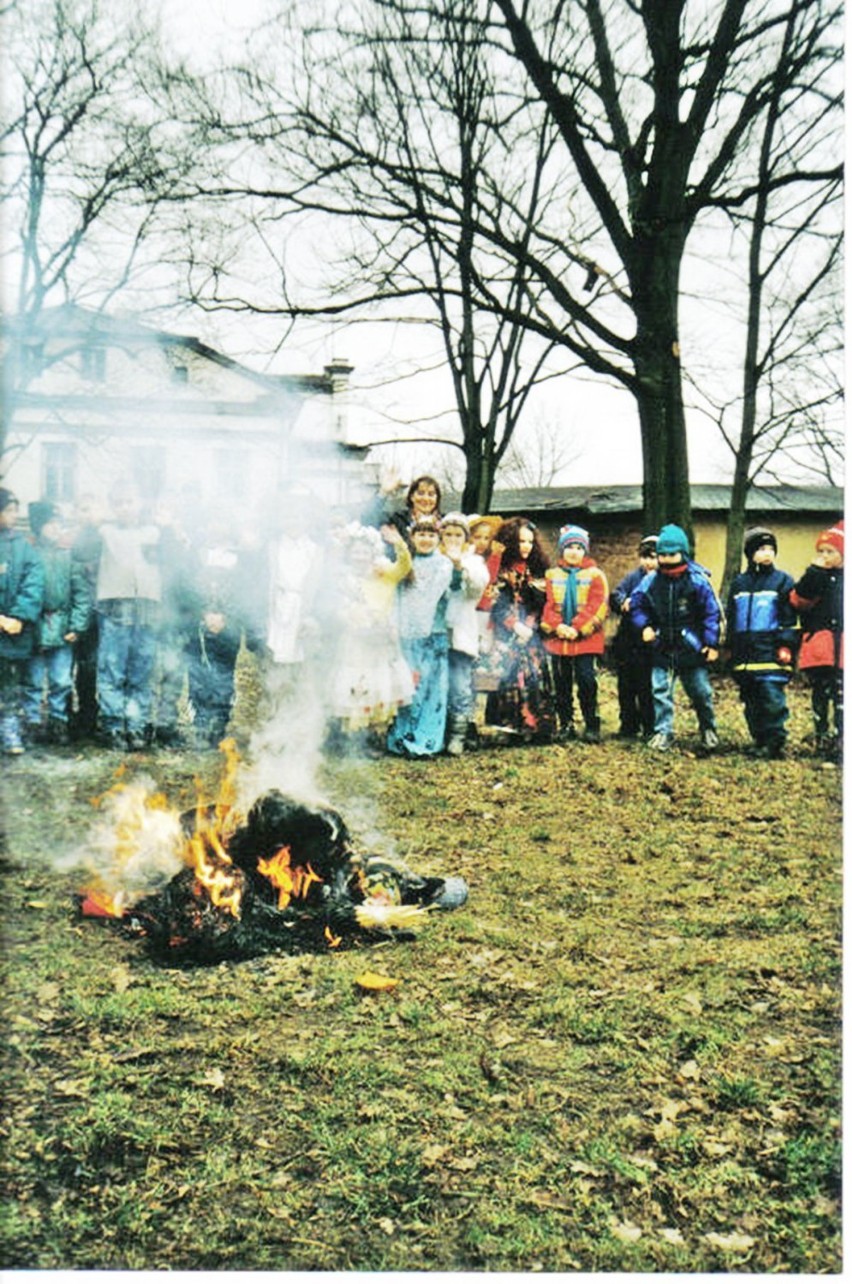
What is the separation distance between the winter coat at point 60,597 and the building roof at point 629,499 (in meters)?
6.12

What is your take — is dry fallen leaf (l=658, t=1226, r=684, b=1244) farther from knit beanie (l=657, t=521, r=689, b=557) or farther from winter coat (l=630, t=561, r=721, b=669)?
knit beanie (l=657, t=521, r=689, b=557)

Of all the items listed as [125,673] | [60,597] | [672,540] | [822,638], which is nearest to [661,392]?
[672,540]

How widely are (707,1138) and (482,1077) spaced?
665mm

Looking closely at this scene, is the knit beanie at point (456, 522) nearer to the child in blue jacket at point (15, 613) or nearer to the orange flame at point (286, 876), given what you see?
the child in blue jacket at point (15, 613)

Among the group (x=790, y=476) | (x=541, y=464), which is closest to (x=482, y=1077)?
(x=541, y=464)

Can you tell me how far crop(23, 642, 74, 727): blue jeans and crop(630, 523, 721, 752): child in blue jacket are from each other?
414cm

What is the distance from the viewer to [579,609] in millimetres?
7691

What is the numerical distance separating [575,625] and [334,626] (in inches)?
77.4

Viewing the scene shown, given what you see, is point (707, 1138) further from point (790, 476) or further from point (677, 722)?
point (790, 476)

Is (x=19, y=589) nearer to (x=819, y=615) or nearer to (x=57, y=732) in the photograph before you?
(x=57, y=732)

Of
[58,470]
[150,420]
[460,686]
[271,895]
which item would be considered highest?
[150,420]

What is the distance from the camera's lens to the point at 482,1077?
2.99 m

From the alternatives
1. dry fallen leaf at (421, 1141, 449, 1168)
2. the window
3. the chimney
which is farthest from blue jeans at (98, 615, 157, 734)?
dry fallen leaf at (421, 1141, 449, 1168)

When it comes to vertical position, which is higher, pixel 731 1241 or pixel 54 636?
pixel 54 636
